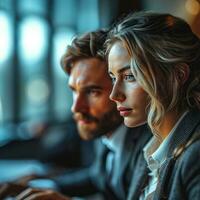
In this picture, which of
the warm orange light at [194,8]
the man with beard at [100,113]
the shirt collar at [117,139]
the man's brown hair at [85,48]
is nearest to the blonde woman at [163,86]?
the man's brown hair at [85,48]

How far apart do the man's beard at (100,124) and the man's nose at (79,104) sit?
0.17 ft

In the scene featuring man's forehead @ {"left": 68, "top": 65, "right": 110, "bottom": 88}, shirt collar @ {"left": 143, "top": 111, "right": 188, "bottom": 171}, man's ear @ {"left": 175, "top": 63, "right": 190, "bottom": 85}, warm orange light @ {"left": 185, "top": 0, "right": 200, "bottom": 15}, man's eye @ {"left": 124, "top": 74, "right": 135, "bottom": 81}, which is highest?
warm orange light @ {"left": 185, "top": 0, "right": 200, "bottom": 15}

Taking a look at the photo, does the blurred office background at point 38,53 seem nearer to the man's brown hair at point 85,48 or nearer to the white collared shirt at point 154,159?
the man's brown hair at point 85,48

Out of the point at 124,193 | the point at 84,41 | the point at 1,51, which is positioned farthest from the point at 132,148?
the point at 1,51

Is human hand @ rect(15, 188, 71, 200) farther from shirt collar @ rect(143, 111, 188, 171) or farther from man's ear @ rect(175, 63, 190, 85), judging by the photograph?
man's ear @ rect(175, 63, 190, 85)

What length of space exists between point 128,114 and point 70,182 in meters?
0.95

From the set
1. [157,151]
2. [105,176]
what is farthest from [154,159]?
[105,176]

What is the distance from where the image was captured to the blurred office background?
426cm

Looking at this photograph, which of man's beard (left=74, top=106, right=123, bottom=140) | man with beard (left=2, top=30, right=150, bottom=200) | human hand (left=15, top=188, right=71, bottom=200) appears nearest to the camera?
human hand (left=15, top=188, right=71, bottom=200)

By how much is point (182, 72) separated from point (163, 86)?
65 millimetres

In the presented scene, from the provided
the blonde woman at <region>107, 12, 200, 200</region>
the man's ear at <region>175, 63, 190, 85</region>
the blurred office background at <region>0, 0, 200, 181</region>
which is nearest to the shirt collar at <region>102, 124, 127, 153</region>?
the blonde woman at <region>107, 12, 200, 200</region>

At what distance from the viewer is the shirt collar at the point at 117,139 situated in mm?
1719

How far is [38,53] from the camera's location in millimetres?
4801

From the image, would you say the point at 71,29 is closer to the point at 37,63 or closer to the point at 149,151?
the point at 37,63
